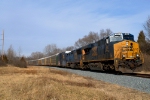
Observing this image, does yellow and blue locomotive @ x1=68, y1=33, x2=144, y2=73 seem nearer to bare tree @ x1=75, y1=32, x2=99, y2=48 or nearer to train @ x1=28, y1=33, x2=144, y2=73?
train @ x1=28, y1=33, x2=144, y2=73

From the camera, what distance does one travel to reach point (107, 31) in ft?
288

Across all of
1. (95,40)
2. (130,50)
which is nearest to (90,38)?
(95,40)

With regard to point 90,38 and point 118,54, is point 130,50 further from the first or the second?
point 90,38

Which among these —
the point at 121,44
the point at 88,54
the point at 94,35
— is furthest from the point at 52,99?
the point at 94,35

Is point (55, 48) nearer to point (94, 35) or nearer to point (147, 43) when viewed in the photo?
point (94, 35)

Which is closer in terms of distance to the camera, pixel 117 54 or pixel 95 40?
pixel 117 54

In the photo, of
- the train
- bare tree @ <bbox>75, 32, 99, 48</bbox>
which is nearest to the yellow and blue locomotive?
the train

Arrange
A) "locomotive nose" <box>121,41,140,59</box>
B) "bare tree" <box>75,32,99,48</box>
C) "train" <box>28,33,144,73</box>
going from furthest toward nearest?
1. "bare tree" <box>75,32,99,48</box>
2. "locomotive nose" <box>121,41,140,59</box>
3. "train" <box>28,33,144,73</box>

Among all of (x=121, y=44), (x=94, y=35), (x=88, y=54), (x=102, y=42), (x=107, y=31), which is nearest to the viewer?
(x=121, y=44)

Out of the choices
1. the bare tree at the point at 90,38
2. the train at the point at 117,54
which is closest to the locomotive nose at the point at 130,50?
the train at the point at 117,54

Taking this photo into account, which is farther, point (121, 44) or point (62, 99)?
point (121, 44)

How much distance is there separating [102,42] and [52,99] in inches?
628

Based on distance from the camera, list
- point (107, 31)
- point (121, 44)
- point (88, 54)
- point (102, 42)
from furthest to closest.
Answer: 1. point (107, 31)
2. point (88, 54)
3. point (102, 42)
4. point (121, 44)

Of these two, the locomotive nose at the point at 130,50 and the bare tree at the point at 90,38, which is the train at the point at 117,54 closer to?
the locomotive nose at the point at 130,50
